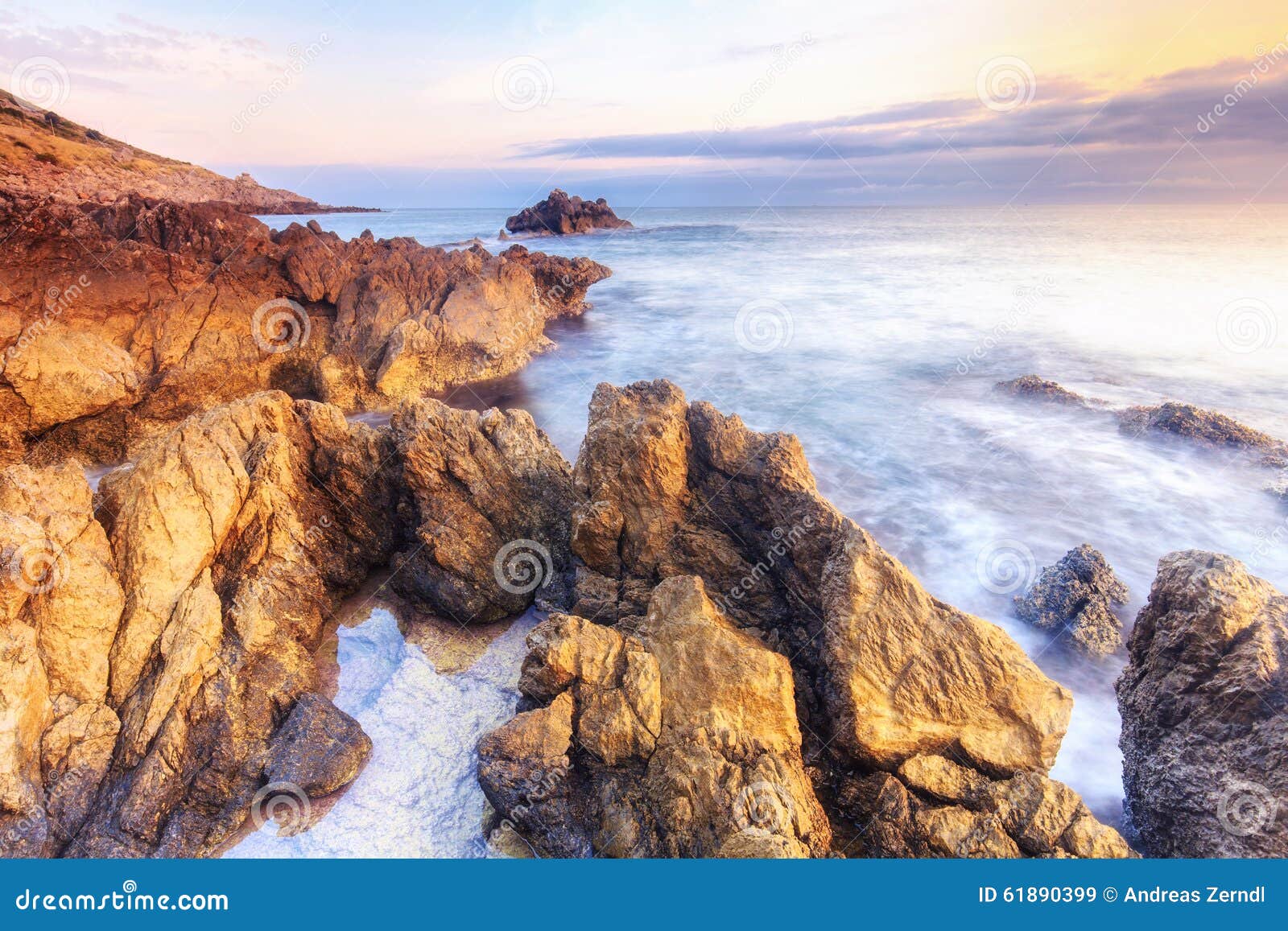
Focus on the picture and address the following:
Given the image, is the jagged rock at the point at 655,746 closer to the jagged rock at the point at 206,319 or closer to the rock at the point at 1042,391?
the jagged rock at the point at 206,319

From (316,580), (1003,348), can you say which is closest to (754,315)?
(1003,348)

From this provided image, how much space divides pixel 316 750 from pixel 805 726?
3.84m

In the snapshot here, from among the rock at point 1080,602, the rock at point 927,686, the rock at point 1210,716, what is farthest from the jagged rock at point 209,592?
the rock at point 1080,602

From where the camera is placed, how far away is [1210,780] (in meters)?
4.20

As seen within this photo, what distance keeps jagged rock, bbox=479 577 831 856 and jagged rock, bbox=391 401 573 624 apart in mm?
1896

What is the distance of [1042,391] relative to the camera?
1504cm

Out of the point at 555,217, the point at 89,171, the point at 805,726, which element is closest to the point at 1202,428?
the point at 805,726

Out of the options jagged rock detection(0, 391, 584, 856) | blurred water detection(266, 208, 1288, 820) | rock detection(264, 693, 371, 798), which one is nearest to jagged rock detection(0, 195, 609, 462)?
blurred water detection(266, 208, 1288, 820)

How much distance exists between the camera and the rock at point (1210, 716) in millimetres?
4004

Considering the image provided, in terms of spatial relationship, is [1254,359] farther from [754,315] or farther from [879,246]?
[879,246]

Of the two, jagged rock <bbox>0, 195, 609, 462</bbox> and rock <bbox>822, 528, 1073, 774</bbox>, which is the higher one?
jagged rock <bbox>0, 195, 609, 462</bbox>

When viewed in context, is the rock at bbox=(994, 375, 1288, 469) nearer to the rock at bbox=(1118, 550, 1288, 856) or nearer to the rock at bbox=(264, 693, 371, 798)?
the rock at bbox=(1118, 550, 1288, 856)

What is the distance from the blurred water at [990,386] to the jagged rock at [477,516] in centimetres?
508

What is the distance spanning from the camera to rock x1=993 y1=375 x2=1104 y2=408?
1463cm
